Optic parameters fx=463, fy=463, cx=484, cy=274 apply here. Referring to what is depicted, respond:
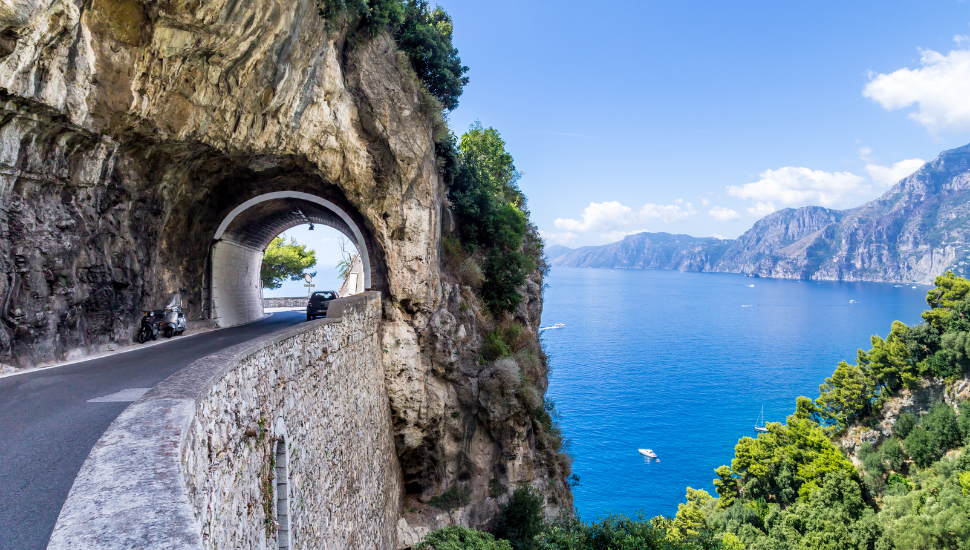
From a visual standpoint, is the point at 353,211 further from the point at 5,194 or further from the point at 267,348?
the point at 267,348

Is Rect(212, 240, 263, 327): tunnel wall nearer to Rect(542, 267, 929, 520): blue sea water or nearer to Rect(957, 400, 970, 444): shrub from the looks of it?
Rect(542, 267, 929, 520): blue sea water

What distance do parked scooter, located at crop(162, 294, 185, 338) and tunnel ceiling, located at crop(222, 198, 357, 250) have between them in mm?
3665

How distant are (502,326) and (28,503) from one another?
15381mm

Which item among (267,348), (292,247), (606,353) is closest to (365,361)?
(267,348)

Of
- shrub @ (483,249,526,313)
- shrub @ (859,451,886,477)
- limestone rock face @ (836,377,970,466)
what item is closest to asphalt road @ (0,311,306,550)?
shrub @ (483,249,526,313)

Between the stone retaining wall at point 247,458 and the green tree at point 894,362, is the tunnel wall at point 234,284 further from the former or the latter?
the green tree at point 894,362

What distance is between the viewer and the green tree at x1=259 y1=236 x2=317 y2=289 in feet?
129

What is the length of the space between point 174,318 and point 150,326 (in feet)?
3.97

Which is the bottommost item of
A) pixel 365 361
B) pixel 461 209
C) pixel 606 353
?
pixel 606 353

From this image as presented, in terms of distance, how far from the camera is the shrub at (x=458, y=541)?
34.8 feet

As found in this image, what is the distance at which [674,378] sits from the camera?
58906 millimetres

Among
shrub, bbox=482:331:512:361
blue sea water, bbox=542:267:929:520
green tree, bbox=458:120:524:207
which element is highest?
green tree, bbox=458:120:524:207

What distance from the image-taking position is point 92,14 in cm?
826

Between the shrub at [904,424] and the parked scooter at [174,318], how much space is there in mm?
42628
